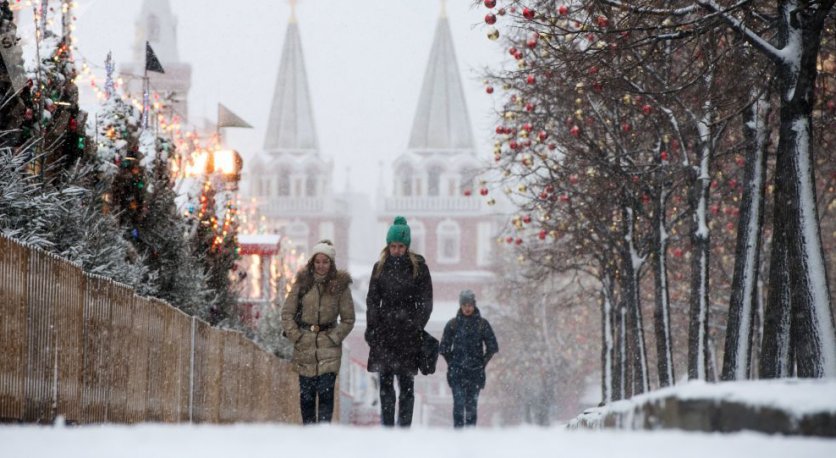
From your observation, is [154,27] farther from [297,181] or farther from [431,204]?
[431,204]

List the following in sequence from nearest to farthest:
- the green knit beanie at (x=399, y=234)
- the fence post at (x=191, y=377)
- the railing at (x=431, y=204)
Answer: the green knit beanie at (x=399, y=234) < the fence post at (x=191, y=377) < the railing at (x=431, y=204)

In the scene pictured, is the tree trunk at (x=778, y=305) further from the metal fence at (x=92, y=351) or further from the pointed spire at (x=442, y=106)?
the pointed spire at (x=442, y=106)

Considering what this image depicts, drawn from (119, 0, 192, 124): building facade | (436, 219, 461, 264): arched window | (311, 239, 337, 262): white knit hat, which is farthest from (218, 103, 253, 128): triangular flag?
(436, 219, 461, 264): arched window

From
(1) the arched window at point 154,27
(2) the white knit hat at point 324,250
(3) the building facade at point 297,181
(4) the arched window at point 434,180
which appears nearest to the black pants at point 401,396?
(2) the white knit hat at point 324,250

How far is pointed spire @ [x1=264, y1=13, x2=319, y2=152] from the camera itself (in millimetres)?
137625

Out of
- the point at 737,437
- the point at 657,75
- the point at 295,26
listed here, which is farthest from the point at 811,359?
the point at 295,26

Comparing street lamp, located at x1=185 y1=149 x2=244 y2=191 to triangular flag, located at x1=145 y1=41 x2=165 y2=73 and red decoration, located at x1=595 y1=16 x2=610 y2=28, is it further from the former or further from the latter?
red decoration, located at x1=595 y1=16 x2=610 y2=28

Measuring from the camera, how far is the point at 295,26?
13862 centimetres

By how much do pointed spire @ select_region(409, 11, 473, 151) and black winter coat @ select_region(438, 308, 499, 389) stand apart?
397 ft

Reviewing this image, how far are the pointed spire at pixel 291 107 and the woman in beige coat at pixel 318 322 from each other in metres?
126

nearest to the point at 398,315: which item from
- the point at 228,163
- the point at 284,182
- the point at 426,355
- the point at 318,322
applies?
the point at 426,355

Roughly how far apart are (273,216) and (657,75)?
126 m

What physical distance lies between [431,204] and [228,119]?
115646 millimetres

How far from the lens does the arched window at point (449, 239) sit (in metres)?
146
